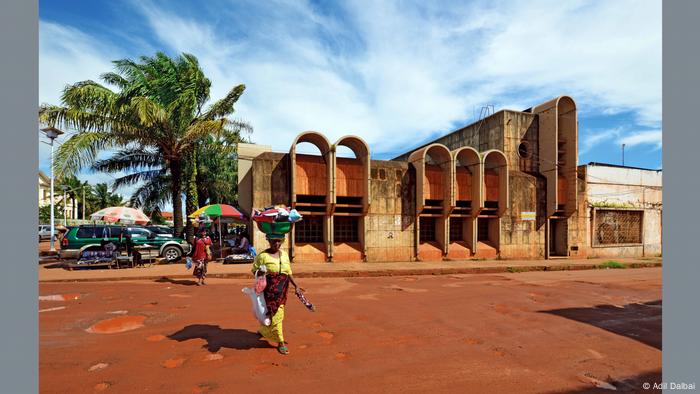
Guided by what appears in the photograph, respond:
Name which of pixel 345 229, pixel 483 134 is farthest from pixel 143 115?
pixel 483 134

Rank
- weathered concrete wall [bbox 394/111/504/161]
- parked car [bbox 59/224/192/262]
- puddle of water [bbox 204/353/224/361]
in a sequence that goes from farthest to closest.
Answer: weathered concrete wall [bbox 394/111/504/161] → parked car [bbox 59/224/192/262] → puddle of water [bbox 204/353/224/361]

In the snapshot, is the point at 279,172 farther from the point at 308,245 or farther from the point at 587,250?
the point at 587,250

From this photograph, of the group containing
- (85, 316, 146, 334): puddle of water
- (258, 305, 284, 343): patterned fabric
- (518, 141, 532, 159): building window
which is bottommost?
(85, 316, 146, 334): puddle of water

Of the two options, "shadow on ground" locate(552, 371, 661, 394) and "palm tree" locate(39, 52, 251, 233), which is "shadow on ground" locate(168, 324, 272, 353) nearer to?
"shadow on ground" locate(552, 371, 661, 394)

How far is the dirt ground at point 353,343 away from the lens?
4.06m

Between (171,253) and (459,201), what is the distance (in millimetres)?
13920

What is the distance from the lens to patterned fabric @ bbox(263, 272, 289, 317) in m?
4.88

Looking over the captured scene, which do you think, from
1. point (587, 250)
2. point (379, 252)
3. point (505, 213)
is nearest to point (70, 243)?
point (379, 252)

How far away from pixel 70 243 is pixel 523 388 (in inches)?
627

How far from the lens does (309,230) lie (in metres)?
16.2

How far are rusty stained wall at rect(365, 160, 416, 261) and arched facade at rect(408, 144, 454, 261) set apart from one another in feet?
1.32

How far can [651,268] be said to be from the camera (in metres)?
17.4

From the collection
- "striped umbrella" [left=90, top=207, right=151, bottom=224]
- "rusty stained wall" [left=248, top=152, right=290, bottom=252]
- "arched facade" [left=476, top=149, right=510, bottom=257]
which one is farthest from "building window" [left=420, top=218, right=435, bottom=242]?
"striped umbrella" [left=90, top=207, right=151, bottom=224]

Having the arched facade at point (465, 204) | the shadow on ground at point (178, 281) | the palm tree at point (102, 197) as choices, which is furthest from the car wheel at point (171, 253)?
the palm tree at point (102, 197)
